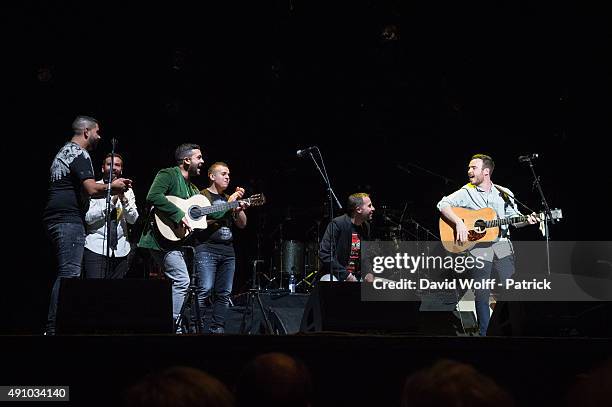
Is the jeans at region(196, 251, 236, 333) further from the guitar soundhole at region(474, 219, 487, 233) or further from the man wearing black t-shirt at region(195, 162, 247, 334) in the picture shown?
the guitar soundhole at region(474, 219, 487, 233)

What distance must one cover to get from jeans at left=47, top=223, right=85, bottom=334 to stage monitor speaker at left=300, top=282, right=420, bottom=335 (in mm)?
2313

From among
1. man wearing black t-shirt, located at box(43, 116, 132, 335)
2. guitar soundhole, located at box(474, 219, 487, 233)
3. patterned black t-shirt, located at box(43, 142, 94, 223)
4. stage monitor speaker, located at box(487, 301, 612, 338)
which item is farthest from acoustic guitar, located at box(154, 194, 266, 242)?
stage monitor speaker, located at box(487, 301, 612, 338)

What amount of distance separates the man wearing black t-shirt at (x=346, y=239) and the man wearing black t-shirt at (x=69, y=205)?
2731 millimetres

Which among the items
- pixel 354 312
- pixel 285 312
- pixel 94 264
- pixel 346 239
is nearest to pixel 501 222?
pixel 346 239

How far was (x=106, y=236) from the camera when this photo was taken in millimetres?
6219

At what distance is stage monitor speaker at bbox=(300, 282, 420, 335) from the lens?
384 cm

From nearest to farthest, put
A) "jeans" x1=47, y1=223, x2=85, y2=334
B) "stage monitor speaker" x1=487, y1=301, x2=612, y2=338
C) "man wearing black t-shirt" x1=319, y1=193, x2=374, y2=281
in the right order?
"stage monitor speaker" x1=487, y1=301, x2=612, y2=338, "jeans" x1=47, y1=223, x2=85, y2=334, "man wearing black t-shirt" x1=319, y1=193, x2=374, y2=281

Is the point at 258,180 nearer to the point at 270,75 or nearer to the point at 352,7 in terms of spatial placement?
the point at 270,75

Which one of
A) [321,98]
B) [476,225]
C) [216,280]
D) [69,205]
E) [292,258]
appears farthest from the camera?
[292,258]

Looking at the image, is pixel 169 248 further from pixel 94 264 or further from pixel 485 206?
pixel 485 206

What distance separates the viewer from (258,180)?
1133 centimetres

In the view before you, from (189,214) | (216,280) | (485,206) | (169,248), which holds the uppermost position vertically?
(485,206)

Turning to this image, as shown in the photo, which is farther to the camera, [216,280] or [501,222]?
[501,222]

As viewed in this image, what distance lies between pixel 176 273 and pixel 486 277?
335 centimetres
